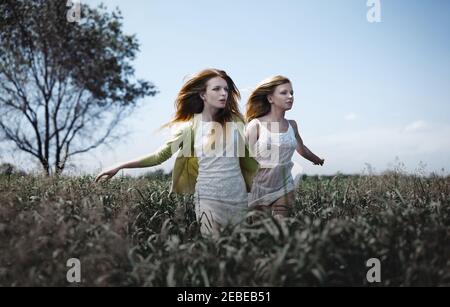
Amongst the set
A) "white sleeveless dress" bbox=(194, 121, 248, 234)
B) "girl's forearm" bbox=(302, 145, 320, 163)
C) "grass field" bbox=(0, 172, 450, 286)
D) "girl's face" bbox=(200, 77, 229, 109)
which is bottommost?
"grass field" bbox=(0, 172, 450, 286)

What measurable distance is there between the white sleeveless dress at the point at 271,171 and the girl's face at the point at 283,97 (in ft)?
1.51

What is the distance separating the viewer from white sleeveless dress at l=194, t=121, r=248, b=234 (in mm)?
5211

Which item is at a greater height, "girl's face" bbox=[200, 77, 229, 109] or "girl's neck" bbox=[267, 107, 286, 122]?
"girl's face" bbox=[200, 77, 229, 109]

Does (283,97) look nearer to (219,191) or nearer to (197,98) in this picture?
(197,98)

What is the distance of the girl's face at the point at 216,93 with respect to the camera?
5574 millimetres

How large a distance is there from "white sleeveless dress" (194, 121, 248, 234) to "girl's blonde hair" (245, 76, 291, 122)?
1.31 metres

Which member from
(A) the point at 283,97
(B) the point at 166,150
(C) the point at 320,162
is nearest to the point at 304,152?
(C) the point at 320,162

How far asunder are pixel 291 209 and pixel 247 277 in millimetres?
2350

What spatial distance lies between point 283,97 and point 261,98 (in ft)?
1.23

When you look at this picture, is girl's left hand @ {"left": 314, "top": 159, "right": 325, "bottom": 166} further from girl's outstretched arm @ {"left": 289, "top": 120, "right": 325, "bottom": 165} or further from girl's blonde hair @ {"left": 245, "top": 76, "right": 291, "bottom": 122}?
girl's blonde hair @ {"left": 245, "top": 76, "right": 291, "bottom": 122}

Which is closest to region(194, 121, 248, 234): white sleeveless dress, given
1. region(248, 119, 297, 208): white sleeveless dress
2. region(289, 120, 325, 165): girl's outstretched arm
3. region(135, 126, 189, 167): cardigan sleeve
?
region(135, 126, 189, 167): cardigan sleeve

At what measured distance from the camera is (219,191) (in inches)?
205

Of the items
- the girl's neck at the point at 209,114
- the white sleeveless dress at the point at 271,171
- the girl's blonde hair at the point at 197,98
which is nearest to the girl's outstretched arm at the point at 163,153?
the girl's neck at the point at 209,114

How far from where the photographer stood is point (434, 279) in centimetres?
373
